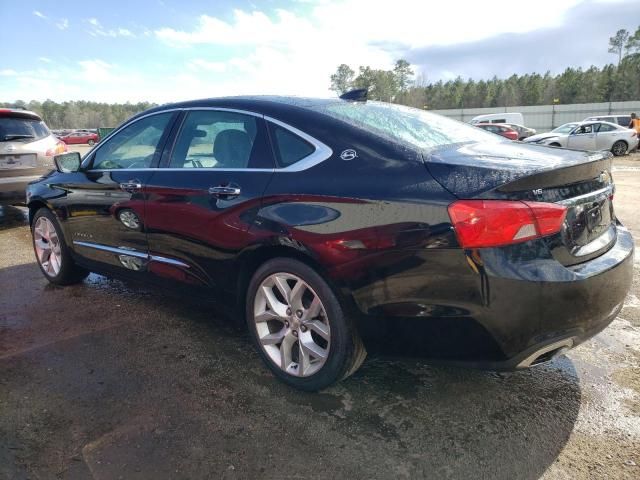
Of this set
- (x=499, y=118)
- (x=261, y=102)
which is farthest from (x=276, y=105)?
(x=499, y=118)

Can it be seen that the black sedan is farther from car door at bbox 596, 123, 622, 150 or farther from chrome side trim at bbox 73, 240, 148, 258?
car door at bbox 596, 123, 622, 150

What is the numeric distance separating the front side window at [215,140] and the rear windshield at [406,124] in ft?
1.54

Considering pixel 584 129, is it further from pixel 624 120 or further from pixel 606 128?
pixel 624 120

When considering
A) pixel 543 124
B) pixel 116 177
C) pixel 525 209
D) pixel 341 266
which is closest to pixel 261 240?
pixel 341 266

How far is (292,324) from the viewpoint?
2.62 metres

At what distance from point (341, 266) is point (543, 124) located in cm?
4650

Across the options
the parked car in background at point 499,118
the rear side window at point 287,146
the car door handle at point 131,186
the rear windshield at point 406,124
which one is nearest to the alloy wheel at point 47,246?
the car door handle at point 131,186

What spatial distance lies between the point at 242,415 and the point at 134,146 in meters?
2.27

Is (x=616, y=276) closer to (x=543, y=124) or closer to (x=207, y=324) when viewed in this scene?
(x=207, y=324)

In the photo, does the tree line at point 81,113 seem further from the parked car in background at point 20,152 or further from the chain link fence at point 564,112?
the parked car in background at point 20,152

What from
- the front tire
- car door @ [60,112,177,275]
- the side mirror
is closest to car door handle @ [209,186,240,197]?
the front tire

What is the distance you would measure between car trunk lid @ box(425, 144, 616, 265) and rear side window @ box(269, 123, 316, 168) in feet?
2.18

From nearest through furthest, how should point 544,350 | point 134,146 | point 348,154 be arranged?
point 544,350
point 348,154
point 134,146

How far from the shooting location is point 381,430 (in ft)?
7.63
